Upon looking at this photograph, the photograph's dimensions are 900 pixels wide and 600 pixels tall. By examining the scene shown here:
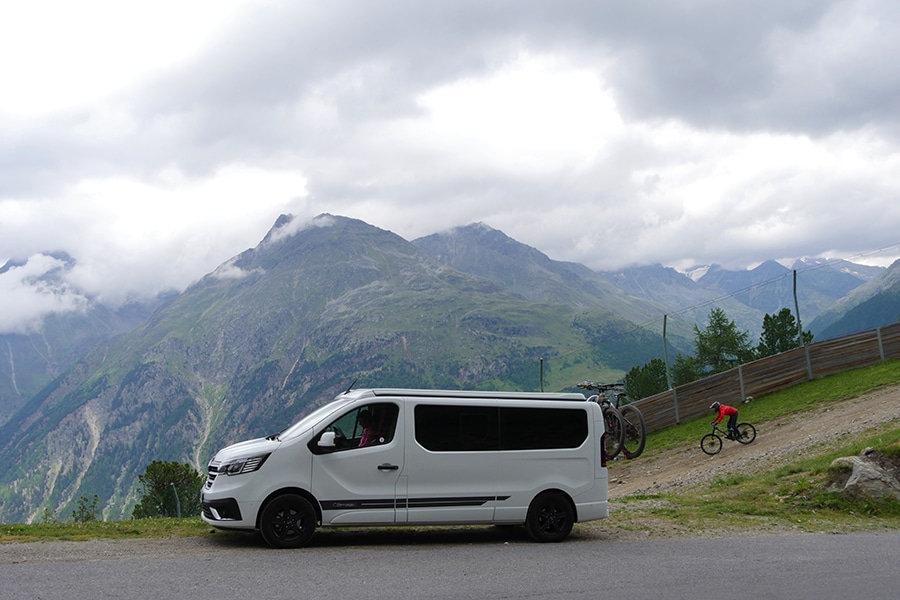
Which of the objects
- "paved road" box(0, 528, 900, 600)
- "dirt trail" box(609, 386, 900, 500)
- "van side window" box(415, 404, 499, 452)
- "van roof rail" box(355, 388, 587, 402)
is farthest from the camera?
"dirt trail" box(609, 386, 900, 500)

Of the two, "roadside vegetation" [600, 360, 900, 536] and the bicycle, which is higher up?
the bicycle

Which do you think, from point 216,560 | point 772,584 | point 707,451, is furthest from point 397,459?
point 707,451

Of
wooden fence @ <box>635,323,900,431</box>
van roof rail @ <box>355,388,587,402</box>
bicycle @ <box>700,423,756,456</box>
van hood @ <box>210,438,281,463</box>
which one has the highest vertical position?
wooden fence @ <box>635,323,900,431</box>

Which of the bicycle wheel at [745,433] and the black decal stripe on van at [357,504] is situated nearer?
the black decal stripe on van at [357,504]

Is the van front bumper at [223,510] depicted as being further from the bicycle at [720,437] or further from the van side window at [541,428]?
the bicycle at [720,437]

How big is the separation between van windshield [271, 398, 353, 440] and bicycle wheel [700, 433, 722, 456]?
780 inches

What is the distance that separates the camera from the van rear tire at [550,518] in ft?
41.9

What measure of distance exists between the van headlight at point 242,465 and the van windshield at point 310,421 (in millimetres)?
562

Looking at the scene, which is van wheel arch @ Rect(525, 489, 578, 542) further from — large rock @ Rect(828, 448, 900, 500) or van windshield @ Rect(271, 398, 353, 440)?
large rock @ Rect(828, 448, 900, 500)

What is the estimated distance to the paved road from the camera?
29.5 feet

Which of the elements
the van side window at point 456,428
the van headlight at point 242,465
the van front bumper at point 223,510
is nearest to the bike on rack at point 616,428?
the van side window at point 456,428

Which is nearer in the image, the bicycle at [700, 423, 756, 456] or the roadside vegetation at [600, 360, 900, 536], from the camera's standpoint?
the roadside vegetation at [600, 360, 900, 536]

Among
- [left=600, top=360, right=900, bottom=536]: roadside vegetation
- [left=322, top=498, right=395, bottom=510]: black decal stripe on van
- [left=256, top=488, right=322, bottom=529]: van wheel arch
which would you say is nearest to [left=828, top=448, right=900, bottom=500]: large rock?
[left=600, top=360, right=900, bottom=536]: roadside vegetation

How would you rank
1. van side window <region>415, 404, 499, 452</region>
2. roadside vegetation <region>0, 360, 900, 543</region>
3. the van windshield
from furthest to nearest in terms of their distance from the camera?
roadside vegetation <region>0, 360, 900, 543</region> → van side window <region>415, 404, 499, 452</region> → the van windshield
